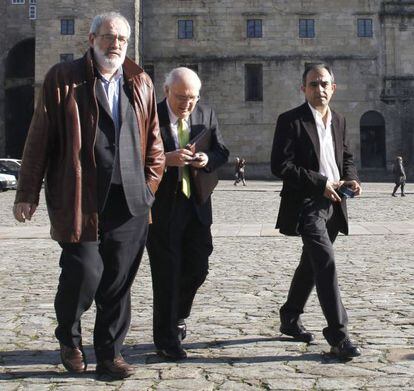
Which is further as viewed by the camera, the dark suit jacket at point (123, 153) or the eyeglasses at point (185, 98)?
the eyeglasses at point (185, 98)

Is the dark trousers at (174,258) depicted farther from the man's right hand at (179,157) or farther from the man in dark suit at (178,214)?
the man's right hand at (179,157)

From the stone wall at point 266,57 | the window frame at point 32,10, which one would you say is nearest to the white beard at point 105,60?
the stone wall at point 266,57

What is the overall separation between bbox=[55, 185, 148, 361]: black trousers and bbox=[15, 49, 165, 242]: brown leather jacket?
16 centimetres

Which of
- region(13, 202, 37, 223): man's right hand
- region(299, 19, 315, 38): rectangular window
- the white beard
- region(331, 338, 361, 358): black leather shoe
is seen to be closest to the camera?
region(13, 202, 37, 223): man's right hand

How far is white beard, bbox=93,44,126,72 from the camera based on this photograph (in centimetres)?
422

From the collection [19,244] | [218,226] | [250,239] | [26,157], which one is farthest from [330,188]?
[218,226]

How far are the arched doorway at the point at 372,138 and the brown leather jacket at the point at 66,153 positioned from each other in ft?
128

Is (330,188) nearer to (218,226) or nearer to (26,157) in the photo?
Result: (26,157)

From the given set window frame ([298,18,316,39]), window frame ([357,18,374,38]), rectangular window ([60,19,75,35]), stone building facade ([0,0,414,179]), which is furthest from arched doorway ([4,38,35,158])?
window frame ([357,18,374,38])

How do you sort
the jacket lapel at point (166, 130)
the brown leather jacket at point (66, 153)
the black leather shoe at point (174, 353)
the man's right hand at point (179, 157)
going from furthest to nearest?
1. the jacket lapel at point (166, 130)
2. the man's right hand at point (179, 157)
3. the black leather shoe at point (174, 353)
4. the brown leather jacket at point (66, 153)

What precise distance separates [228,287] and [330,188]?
3.12m

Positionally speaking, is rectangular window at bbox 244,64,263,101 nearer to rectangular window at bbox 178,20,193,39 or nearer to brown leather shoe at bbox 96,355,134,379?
rectangular window at bbox 178,20,193,39

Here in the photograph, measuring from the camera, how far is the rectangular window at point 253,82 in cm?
4181

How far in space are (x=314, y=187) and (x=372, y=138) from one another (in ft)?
125
